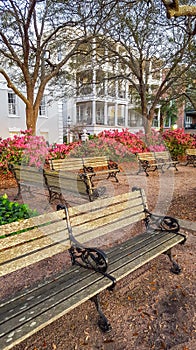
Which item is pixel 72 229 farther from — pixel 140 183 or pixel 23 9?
pixel 23 9

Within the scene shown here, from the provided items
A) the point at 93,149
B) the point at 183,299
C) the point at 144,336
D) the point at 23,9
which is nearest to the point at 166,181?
the point at 93,149

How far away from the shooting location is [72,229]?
271cm

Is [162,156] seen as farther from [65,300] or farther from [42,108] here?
[42,108]

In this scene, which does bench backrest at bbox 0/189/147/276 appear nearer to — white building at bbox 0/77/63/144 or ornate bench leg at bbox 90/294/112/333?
ornate bench leg at bbox 90/294/112/333

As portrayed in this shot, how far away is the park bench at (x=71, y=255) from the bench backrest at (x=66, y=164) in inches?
168

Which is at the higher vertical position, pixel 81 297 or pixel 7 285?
pixel 81 297

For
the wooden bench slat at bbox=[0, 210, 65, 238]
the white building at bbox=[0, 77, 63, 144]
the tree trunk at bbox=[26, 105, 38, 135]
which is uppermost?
the white building at bbox=[0, 77, 63, 144]

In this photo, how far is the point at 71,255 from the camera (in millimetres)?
2654

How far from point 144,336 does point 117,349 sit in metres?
0.28

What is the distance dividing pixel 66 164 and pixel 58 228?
16.8 ft

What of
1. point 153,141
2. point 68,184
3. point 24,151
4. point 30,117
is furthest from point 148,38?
point 68,184

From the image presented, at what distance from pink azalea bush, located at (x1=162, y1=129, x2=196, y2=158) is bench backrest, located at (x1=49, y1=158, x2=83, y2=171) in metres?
7.70

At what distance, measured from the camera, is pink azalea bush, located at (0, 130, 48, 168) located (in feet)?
26.6

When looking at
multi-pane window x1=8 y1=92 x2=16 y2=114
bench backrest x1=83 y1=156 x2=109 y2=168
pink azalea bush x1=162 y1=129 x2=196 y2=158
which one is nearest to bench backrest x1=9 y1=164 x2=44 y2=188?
bench backrest x1=83 y1=156 x2=109 y2=168
